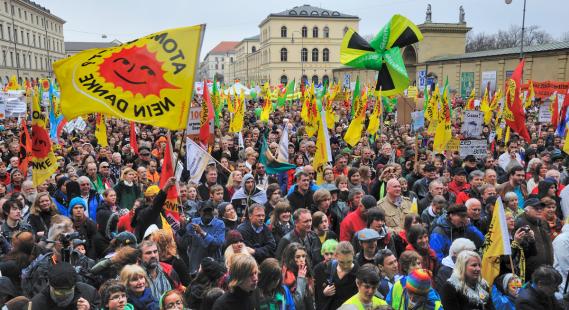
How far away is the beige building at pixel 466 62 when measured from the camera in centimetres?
2884

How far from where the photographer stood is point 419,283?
3742mm

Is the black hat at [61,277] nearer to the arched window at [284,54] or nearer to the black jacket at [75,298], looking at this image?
the black jacket at [75,298]

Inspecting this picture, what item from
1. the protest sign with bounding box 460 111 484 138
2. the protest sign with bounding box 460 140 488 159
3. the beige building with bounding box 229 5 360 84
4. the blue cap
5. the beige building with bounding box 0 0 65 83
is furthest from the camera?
the beige building with bounding box 229 5 360 84

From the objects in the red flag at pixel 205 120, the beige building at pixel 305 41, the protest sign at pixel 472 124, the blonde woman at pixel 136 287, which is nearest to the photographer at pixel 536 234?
the blonde woman at pixel 136 287

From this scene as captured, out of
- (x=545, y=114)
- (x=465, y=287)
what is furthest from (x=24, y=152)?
(x=545, y=114)

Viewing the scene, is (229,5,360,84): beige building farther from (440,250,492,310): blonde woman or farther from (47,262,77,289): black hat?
(47,262,77,289): black hat

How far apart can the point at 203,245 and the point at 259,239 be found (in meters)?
0.61

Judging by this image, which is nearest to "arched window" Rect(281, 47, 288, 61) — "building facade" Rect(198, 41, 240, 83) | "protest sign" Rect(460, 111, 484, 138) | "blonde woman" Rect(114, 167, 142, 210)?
"building facade" Rect(198, 41, 240, 83)

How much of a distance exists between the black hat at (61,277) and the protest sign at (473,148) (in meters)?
8.24

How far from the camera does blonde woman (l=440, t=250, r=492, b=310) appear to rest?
A: 402 centimetres

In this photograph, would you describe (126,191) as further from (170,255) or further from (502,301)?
(502,301)

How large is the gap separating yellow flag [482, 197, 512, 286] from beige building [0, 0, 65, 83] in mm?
73795

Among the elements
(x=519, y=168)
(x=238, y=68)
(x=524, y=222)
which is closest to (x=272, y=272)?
(x=524, y=222)

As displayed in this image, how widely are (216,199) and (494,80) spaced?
97.6 ft
